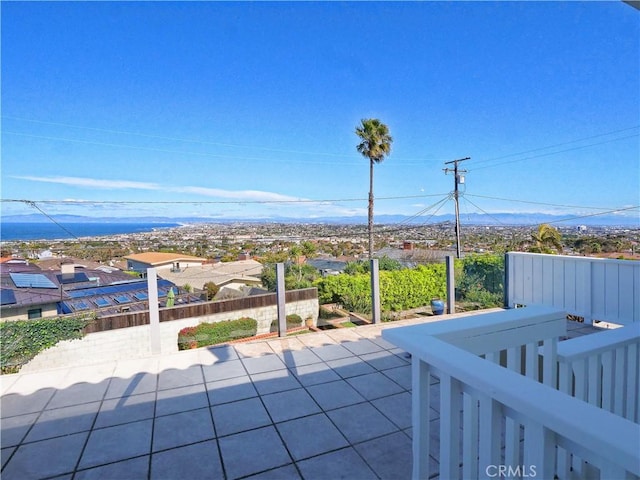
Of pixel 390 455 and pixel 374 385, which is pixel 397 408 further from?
pixel 390 455

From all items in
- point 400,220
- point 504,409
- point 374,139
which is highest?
point 374,139

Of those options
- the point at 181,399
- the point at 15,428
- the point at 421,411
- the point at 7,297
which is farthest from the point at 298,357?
the point at 7,297

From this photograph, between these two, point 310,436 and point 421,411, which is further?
point 310,436

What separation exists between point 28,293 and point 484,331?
5012 mm

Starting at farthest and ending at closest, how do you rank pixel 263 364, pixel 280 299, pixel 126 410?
pixel 280 299 → pixel 263 364 → pixel 126 410

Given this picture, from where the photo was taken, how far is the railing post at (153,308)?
12.3 feet

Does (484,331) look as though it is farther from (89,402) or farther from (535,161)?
(535,161)

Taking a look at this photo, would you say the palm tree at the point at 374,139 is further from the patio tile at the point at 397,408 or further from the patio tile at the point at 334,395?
the patio tile at the point at 397,408

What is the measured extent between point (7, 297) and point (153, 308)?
1632mm

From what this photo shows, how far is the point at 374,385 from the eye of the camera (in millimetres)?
2814

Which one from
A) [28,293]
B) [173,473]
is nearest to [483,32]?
[173,473]

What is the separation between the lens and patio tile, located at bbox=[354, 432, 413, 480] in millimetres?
1802

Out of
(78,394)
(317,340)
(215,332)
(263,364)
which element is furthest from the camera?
(215,332)

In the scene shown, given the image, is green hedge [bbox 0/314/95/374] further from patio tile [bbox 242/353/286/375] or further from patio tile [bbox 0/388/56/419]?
patio tile [bbox 242/353/286/375]
